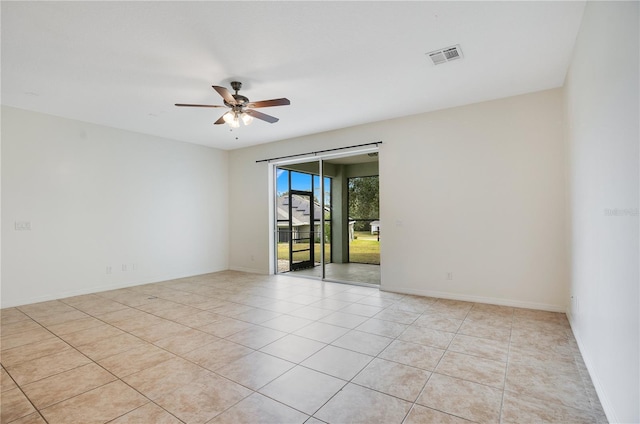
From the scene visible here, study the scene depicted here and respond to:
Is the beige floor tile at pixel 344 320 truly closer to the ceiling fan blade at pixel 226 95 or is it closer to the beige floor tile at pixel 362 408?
the beige floor tile at pixel 362 408

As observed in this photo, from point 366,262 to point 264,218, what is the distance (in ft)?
10.5

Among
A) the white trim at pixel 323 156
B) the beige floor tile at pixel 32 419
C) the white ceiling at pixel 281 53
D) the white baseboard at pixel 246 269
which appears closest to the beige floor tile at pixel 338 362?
the beige floor tile at pixel 32 419

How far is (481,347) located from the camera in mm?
2910

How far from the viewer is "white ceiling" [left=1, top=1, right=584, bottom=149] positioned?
95.1 inches

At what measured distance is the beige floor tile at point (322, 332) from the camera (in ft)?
10.5

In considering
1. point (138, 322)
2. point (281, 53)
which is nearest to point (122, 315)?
point (138, 322)

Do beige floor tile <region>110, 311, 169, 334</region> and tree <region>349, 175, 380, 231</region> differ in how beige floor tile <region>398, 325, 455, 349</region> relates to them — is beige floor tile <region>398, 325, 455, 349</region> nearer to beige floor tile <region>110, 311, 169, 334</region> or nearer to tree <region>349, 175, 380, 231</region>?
beige floor tile <region>110, 311, 169, 334</region>

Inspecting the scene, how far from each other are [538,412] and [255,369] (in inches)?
80.3

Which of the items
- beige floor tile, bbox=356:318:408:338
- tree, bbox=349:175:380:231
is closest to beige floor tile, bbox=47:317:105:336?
beige floor tile, bbox=356:318:408:338

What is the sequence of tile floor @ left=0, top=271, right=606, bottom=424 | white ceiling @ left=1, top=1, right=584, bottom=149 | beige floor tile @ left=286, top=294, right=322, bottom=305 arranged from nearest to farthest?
tile floor @ left=0, top=271, right=606, bottom=424, white ceiling @ left=1, top=1, right=584, bottom=149, beige floor tile @ left=286, top=294, right=322, bottom=305

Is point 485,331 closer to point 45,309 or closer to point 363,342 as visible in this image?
point 363,342

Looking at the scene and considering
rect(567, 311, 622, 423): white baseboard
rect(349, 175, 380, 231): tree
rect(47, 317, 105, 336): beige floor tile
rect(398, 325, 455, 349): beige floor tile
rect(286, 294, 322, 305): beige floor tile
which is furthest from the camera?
rect(349, 175, 380, 231): tree

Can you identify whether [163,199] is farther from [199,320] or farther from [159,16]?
[159,16]

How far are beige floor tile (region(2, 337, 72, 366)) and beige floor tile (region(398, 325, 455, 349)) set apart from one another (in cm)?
341
